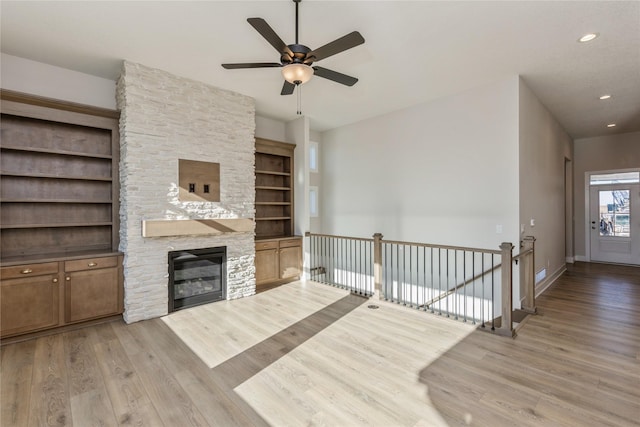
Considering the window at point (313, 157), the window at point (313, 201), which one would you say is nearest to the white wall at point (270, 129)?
the window at point (313, 157)

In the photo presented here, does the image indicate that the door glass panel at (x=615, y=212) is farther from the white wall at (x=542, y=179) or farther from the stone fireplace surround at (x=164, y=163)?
the stone fireplace surround at (x=164, y=163)

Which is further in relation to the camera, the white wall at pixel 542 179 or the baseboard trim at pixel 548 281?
the baseboard trim at pixel 548 281

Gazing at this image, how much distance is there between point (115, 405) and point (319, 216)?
5.57m

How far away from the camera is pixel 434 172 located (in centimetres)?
533

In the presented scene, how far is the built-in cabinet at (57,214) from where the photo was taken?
11.3 feet

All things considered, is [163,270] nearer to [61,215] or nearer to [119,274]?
[119,274]

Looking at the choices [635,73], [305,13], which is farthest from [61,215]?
[635,73]

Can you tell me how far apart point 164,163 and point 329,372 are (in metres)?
3.42

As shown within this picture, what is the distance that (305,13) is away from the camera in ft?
9.60

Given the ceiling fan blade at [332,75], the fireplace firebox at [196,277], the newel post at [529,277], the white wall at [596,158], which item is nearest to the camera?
the ceiling fan blade at [332,75]

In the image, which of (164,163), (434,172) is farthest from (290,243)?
(434,172)

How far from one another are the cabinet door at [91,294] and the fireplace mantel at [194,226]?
71 cm

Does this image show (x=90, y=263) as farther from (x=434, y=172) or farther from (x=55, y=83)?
(x=434, y=172)

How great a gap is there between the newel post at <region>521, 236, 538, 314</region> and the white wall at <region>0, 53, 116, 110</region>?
6.24 metres
